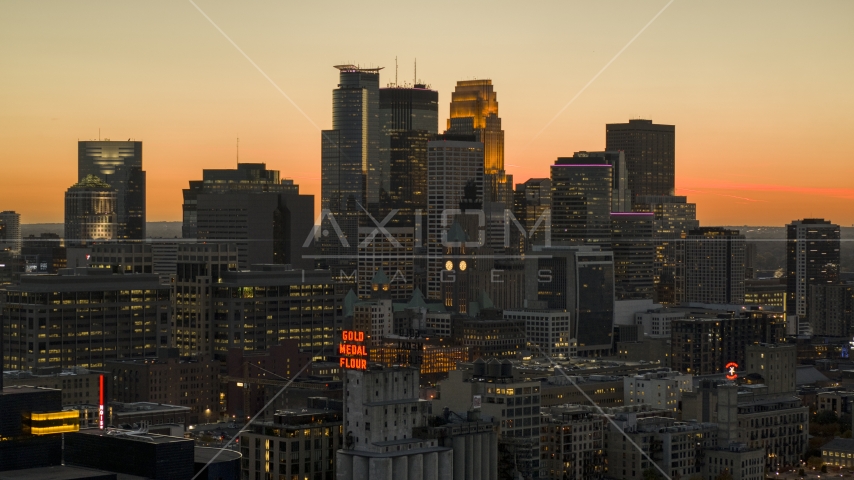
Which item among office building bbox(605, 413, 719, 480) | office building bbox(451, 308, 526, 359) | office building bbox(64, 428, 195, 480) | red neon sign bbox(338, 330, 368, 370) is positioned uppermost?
red neon sign bbox(338, 330, 368, 370)

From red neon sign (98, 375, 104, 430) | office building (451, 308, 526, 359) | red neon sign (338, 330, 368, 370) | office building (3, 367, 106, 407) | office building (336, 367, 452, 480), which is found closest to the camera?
office building (336, 367, 452, 480)

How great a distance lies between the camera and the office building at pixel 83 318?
551ft

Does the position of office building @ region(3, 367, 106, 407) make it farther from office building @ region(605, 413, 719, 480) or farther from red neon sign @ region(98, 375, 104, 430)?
office building @ region(605, 413, 719, 480)

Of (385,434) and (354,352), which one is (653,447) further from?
(385,434)

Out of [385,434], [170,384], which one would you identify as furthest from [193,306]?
[385,434]

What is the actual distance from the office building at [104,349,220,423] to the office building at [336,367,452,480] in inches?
2173

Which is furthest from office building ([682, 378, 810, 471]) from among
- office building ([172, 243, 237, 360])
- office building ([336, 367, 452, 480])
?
office building ([172, 243, 237, 360])

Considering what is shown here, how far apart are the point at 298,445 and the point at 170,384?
5761 cm

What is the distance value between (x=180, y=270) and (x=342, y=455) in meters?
95.8

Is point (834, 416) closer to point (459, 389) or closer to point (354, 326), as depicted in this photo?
point (459, 389)

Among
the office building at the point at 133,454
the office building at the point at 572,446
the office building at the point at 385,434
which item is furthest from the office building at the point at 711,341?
the office building at the point at 133,454

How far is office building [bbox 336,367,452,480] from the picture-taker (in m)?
93.5

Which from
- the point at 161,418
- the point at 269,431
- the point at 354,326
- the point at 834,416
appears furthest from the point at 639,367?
the point at 269,431

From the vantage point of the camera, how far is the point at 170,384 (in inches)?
5984
